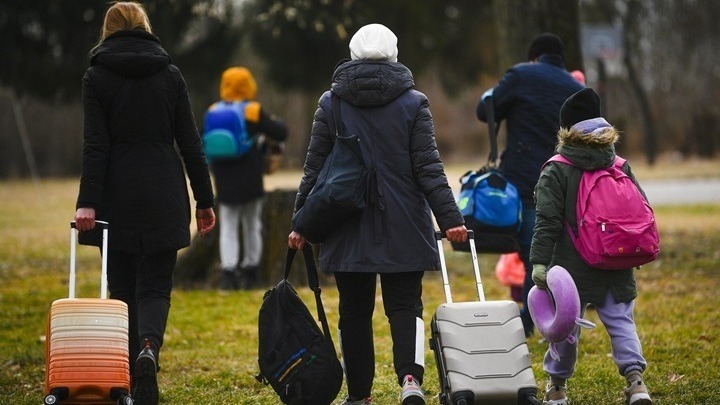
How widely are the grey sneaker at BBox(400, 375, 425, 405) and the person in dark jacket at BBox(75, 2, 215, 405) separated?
1.21 meters

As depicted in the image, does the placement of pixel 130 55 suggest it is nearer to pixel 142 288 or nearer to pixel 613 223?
pixel 142 288

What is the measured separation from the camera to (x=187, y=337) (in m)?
8.71

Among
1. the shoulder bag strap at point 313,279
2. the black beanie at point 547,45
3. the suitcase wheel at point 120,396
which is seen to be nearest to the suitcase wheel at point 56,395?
the suitcase wheel at point 120,396

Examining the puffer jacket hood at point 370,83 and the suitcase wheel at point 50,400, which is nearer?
the suitcase wheel at point 50,400

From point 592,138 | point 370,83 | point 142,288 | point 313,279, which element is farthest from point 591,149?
point 142,288

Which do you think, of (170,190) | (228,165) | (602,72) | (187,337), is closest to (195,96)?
(602,72)

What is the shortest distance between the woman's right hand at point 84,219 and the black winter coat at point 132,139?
0.24 feet

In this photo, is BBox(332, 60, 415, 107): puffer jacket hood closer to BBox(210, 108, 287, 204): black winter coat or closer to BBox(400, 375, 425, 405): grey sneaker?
BBox(400, 375, 425, 405): grey sneaker

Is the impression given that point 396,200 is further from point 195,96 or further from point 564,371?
point 195,96

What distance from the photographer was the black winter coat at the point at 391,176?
542cm

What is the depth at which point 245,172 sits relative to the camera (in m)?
10.9

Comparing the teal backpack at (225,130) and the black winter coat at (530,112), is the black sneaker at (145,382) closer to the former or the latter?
the black winter coat at (530,112)

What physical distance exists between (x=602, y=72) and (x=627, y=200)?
21278 millimetres

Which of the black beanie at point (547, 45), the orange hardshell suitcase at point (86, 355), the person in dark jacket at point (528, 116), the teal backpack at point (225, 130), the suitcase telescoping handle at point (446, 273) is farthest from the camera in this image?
the teal backpack at point (225, 130)
